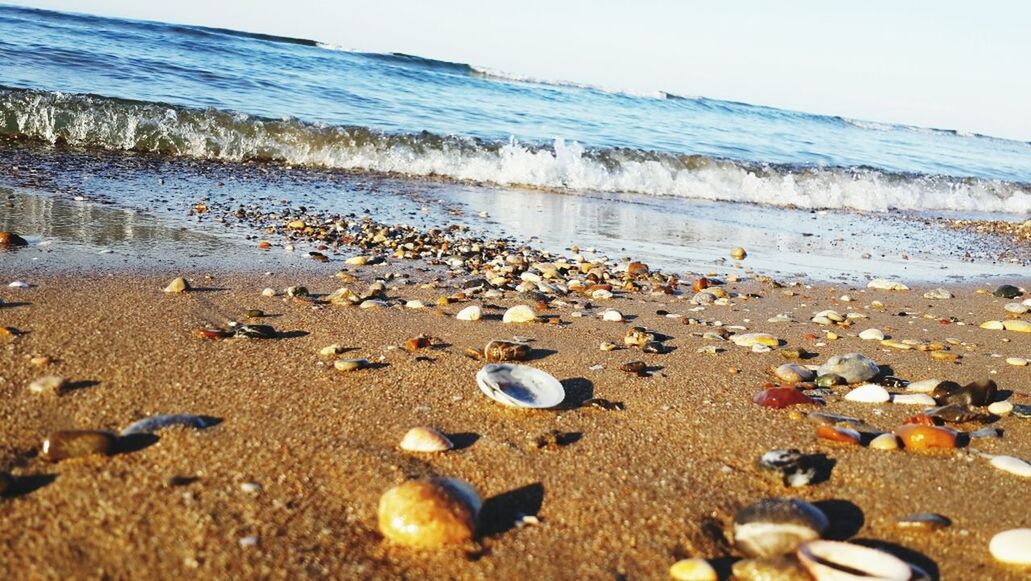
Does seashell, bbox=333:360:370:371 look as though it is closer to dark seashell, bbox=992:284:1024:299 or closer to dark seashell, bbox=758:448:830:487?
dark seashell, bbox=758:448:830:487

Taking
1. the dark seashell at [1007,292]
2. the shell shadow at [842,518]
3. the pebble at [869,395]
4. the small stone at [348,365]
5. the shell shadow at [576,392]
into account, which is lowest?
the small stone at [348,365]

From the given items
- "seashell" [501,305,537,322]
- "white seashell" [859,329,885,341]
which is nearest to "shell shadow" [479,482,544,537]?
"seashell" [501,305,537,322]

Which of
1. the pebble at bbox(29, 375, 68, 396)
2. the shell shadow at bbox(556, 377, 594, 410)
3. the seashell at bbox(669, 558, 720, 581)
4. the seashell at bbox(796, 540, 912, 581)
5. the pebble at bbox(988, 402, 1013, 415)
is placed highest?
the pebble at bbox(988, 402, 1013, 415)

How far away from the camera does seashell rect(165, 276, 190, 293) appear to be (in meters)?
3.54

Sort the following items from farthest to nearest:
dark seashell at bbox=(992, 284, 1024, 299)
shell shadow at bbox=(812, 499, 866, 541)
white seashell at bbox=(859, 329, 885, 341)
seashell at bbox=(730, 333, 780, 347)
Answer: dark seashell at bbox=(992, 284, 1024, 299), white seashell at bbox=(859, 329, 885, 341), seashell at bbox=(730, 333, 780, 347), shell shadow at bbox=(812, 499, 866, 541)

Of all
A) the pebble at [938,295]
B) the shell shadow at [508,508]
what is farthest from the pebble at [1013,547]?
the pebble at [938,295]

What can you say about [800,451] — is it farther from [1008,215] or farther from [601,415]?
[1008,215]

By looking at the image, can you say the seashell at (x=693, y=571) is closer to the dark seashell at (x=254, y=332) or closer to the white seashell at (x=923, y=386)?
the white seashell at (x=923, y=386)

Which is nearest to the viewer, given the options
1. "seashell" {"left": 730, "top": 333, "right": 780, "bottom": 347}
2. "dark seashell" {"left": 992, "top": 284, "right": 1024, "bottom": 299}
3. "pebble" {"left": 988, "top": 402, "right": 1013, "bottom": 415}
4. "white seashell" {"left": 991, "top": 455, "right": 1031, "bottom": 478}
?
"white seashell" {"left": 991, "top": 455, "right": 1031, "bottom": 478}

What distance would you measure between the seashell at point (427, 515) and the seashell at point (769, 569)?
55cm

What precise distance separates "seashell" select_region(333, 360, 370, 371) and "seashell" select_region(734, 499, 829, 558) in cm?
146

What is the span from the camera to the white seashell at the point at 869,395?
276cm

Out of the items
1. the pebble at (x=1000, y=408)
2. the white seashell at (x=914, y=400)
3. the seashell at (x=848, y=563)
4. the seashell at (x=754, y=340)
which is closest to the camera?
the seashell at (x=848, y=563)

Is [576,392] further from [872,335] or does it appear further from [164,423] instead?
[872,335]
